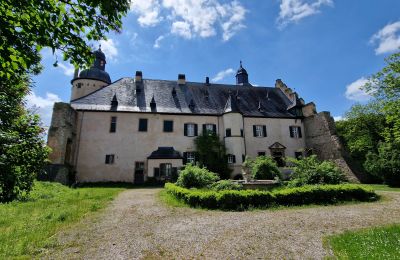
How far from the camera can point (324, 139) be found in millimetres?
24641

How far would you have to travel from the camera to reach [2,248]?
15.1 ft

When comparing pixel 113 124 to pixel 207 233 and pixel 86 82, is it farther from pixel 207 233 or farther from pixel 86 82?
pixel 207 233

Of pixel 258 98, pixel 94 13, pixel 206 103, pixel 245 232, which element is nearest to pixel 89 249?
pixel 245 232

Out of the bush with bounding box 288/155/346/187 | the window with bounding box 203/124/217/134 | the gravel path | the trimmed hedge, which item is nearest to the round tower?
the window with bounding box 203/124/217/134

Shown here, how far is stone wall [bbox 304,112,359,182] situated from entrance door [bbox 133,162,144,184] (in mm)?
18303

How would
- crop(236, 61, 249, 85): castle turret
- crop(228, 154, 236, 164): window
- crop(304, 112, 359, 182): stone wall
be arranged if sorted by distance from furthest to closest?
crop(236, 61, 249, 85): castle turret
crop(228, 154, 236, 164): window
crop(304, 112, 359, 182): stone wall

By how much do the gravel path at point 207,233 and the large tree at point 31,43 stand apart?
5.82 feet

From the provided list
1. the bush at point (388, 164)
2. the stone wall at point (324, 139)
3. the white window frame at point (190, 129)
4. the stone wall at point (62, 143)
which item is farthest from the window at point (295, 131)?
the stone wall at point (62, 143)

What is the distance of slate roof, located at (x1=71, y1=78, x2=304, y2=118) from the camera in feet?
77.6

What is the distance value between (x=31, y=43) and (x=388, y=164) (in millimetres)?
21716

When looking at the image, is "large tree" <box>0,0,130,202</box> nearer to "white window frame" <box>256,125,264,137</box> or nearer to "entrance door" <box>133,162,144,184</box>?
"entrance door" <box>133,162,144,184</box>

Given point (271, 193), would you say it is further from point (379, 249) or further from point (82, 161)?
point (82, 161)

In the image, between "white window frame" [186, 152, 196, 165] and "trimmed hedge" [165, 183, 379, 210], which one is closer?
"trimmed hedge" [165, 183, 379, 210]

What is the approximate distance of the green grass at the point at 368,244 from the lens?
4273 mm
